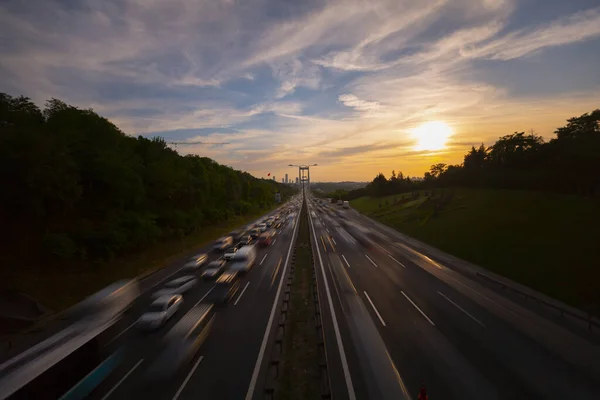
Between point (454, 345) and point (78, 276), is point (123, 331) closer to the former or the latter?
point (78, 276)

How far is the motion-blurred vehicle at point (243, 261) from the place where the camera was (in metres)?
27.8

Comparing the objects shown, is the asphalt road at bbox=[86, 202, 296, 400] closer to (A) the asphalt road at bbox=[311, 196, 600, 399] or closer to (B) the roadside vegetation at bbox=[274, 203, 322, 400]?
(B) the roadside vegetation at bbox=[274, 203, 322, 400]

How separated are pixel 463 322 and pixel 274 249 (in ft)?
85.1

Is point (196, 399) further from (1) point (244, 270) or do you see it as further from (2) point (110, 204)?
(2) point (110, 204)

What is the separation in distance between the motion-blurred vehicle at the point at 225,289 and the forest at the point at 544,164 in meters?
45.2

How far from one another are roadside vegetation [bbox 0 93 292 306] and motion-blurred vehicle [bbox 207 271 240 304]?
1011 centimetres

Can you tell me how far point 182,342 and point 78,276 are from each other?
50.6 feet

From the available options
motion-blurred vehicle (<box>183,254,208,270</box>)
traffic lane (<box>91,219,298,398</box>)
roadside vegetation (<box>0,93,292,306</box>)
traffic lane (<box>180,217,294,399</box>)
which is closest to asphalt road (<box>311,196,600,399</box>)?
traffic lane (<box>180,217,294,399</box>)

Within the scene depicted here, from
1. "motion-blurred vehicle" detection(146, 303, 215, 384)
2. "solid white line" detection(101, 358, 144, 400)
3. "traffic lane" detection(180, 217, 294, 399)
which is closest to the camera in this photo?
"solid white line" detection(101, 358, 144, 400)

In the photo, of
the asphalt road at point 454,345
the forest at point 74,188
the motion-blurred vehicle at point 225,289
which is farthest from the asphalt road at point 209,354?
the forest at point 74,188

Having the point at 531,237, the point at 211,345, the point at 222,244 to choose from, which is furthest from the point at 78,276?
the point at 531,237

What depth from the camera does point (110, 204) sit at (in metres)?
31.5

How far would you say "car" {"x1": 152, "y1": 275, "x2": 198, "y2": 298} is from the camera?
70.3 ft

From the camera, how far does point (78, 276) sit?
2464cm
